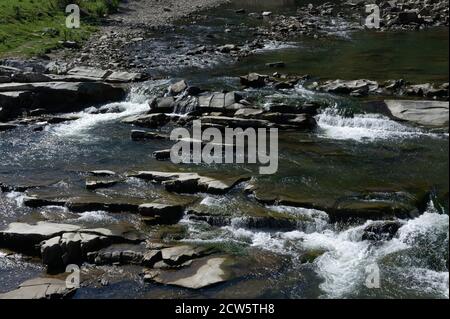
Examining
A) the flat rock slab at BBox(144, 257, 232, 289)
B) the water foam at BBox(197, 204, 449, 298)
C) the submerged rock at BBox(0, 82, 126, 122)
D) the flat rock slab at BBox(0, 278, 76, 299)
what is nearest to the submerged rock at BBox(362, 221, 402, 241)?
the water foam at BBox(197, 204, 449, 298)

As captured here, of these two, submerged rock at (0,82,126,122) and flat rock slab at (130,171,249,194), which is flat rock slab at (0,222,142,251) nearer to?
flat rock slab at (130,171,249,194)

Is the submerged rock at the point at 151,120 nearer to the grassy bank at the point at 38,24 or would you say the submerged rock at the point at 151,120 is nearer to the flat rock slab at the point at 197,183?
the flat rock slab at the point at 197,183

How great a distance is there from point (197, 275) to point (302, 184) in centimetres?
596

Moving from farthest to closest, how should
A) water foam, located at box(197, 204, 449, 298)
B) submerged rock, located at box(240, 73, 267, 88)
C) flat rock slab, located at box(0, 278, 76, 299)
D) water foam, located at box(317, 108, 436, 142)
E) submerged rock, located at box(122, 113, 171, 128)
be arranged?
submerged rock, located at box(240, 73, 267, 88), submerged rock, located at box(122, 113, 171, 128), water foam, located at box(317, 108, 436, 142), flat rock slab, located at box(0, 278, 76, 299), water foam, located at box(197, 204, 449, 298)

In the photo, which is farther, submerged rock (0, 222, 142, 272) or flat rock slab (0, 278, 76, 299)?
submerged rock (0, 222, 142, 272)

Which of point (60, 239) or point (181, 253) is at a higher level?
point (60, 239)

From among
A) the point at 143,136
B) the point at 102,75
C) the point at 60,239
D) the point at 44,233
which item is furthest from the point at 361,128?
the point at 102,75

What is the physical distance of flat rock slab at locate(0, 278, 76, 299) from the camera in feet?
45.9

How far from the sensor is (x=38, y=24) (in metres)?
48.7

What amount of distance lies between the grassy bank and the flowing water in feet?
47.1

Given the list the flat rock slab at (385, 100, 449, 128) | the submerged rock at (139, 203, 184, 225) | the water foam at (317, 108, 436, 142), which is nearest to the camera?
the submerged rock at (139, 203, 184, 225)

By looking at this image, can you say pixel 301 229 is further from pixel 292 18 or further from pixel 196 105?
pixel 292 18

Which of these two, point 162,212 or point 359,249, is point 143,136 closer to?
point 162,212

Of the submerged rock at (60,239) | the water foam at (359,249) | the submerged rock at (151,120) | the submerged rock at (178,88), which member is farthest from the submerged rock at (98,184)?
the submerged rock at (178,88)
